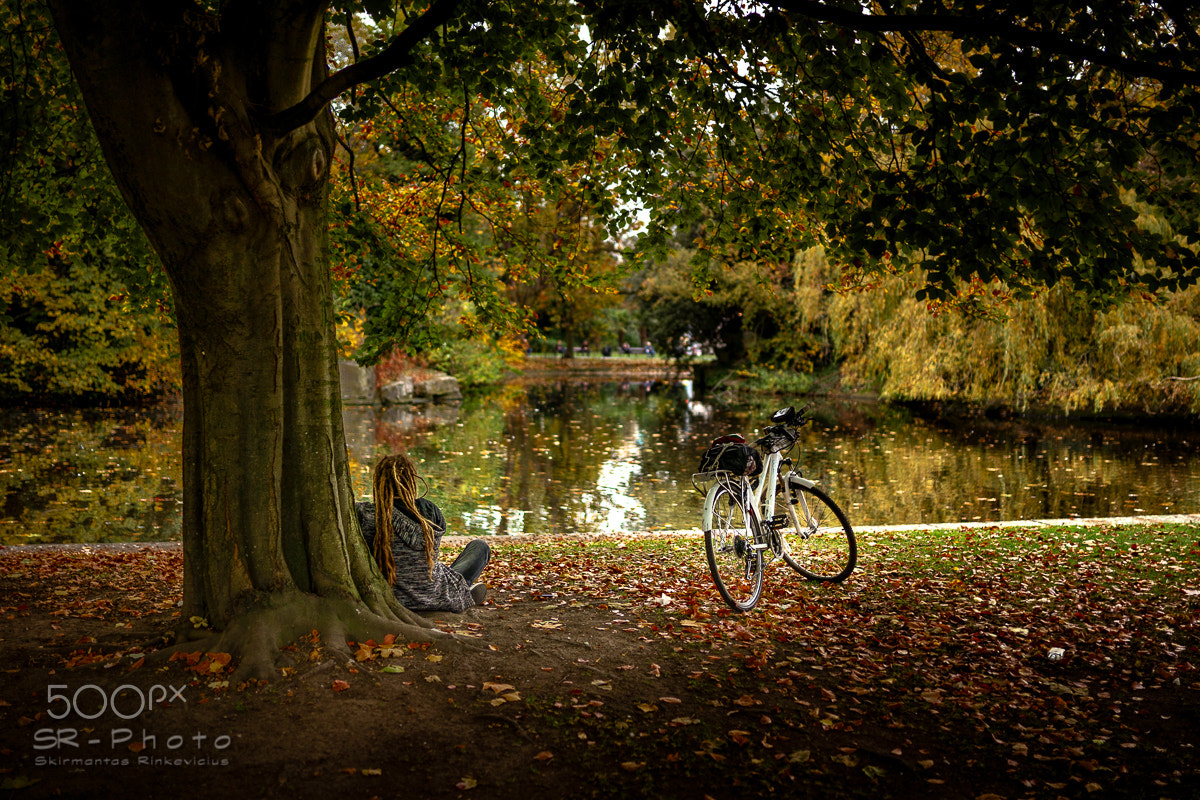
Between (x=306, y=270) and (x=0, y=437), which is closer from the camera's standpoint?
(x=306, y=270)

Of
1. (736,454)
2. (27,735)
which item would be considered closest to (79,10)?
(27,735)

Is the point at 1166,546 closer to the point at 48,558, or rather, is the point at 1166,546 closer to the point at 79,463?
the point at 48,558

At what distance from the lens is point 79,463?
1400 cm

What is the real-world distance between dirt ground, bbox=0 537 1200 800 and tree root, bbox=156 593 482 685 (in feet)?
0.25

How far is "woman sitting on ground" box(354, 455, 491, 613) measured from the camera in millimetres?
4703

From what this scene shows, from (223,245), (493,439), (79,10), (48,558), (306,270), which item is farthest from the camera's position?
(493,439)

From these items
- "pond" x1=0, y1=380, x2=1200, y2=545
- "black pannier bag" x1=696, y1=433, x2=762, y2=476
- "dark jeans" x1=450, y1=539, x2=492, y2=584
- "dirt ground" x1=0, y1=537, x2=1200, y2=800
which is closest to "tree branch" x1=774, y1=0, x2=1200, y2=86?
"black pannier bag" x1=696, y1=433, x2=762, y2=476

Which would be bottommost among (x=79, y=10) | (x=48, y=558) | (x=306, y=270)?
(x=48, y=558)

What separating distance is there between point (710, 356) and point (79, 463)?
3884cm

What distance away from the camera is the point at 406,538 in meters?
4.75

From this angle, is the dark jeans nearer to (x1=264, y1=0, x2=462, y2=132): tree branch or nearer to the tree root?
the tree root

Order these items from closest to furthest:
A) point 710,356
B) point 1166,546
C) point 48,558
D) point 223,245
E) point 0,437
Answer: point 223,245 < point 48,558 < point 1166,546 < point 0,437 < point 710,356

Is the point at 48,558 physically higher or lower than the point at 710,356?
lower

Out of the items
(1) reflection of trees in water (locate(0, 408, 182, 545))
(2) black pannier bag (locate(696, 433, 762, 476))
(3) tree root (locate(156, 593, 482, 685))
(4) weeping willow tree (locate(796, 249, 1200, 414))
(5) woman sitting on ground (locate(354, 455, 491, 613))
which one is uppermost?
(4) weeping willow tree (locate(796, 249, 1200, 414))
